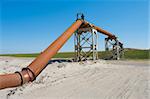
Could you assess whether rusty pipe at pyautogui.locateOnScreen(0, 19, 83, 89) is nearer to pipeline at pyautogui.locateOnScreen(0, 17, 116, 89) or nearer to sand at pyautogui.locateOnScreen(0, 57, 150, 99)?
pipeline at pyautogui.locateOnScreen(0, 17, 116, 89)

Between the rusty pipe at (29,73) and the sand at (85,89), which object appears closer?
the rusty pipe at (29,73)

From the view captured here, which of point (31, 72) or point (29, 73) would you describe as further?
point (31, 72)

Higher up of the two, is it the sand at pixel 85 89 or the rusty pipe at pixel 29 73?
the rusty pipe at pixel 29 73

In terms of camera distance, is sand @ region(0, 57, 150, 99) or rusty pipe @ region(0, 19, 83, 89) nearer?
rusty pipe @ region(0, 19, 83, 89)

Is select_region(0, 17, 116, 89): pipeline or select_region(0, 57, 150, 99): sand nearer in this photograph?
select_region(0, 17, 116, 89): pipeline

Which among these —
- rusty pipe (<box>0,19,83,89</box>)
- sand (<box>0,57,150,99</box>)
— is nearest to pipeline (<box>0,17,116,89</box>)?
rusty pipe (<box>0,19,83,89</box>)

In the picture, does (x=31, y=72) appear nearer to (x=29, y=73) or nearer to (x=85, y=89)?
(x=29, y=73)

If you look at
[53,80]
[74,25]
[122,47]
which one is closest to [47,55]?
[53,80]

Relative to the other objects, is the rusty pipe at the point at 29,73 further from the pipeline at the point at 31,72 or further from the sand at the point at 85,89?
the sand at the point at 85,89

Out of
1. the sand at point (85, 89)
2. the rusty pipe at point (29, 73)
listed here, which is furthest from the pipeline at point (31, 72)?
the sand at point (85, 89)

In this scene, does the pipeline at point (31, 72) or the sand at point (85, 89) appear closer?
the pipeline at point (31, 72)

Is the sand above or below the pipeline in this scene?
below

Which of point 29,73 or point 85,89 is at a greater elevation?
point 29,73

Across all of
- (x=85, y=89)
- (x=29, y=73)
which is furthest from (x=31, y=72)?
(x=85, y=89)
